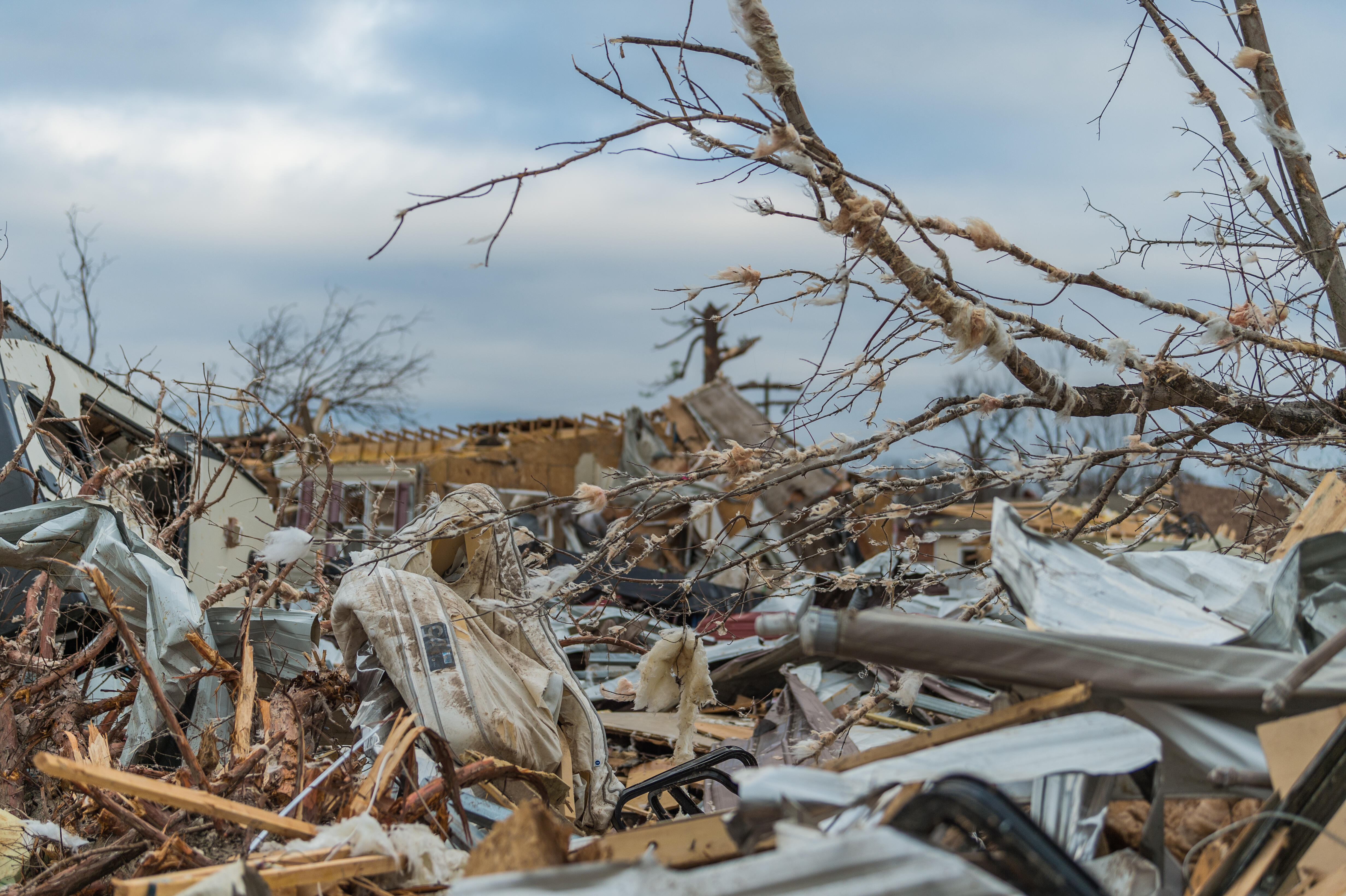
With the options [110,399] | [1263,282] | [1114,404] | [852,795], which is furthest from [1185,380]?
[110,399]

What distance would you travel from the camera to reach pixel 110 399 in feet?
27.3

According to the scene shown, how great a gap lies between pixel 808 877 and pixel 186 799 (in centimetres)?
157

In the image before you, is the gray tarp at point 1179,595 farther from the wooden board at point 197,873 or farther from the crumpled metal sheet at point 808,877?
the wooden board at point 197,873

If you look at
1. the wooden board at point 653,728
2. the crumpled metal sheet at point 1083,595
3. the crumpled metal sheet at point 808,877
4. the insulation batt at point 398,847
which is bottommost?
the wooden board at point 653,728

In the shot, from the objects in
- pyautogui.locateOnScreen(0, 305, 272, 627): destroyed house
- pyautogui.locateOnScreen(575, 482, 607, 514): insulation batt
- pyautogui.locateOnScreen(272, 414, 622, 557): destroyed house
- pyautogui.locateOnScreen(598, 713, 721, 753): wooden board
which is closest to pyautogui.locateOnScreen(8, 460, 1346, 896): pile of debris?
pyautogui.locateOnScreen(575, 482, 607, 514): insulation batt

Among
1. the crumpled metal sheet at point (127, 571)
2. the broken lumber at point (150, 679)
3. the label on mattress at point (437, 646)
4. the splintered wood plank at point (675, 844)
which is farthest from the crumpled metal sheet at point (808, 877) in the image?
the crumpled metal sheet at point (127, 571)

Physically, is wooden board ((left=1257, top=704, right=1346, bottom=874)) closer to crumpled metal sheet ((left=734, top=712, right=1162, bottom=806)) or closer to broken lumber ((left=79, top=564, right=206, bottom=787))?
crumpled metal sheet ((left=734, top=712, right=1162, bottom=806))

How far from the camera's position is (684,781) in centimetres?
336

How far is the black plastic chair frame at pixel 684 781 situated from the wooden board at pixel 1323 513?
189 centimetres

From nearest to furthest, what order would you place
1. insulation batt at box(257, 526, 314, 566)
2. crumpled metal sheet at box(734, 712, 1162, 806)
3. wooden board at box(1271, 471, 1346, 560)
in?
crumpled metal sheet at box(734, 712, 1162, 806)
wooden board at box(1271, 471, 1346, 560)
insulation batt at box(257, 526, 314, 566)

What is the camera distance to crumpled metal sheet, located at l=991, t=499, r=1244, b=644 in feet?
7.16

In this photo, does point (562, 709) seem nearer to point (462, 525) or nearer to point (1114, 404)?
point (462, 525)

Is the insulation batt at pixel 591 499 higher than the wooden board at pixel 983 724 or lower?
higher

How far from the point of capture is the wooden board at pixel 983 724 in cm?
198
